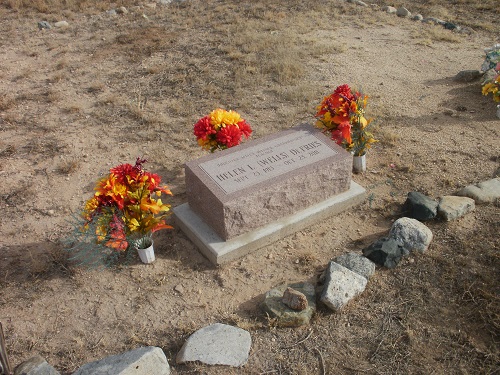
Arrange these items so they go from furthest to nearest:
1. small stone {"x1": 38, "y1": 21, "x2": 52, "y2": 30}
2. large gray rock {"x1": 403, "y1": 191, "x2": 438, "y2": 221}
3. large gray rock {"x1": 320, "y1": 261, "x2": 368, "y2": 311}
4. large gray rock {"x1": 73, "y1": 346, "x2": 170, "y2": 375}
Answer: small stone {"x1": 38, "y1": 21, "x2": 52, "y2": 30} < large gray rock {"x1": 403, "y1": 191, "x2": 438, "y2": 221} < large gray rock {"x1": 320, "y1": 261, "x2": 368, "y2": 311} < large gray rock {"x1": 73, "y1": 346, "x2": 170, "y2": 375}

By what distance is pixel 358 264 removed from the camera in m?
4.35

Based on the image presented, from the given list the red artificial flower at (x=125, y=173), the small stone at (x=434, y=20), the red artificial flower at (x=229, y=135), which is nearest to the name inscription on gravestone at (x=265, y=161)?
the red artificial flower at (x=229, y=135)

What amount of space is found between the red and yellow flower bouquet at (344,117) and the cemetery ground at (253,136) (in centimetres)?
55

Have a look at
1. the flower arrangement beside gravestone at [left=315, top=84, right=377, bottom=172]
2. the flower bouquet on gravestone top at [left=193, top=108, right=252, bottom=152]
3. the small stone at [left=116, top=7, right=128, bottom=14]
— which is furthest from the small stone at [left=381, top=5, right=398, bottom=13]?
the flower bouquet on gravestone top at [left=193, top=108, right=252, bottom=152]

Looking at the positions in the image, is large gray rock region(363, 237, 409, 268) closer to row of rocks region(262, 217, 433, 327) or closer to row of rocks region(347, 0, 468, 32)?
row of rocks region(262, 217, 433, 327)

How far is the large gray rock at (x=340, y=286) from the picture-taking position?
404 centimetres

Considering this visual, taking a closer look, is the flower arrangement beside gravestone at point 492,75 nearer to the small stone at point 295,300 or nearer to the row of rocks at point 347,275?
the row of rocks at point 347,275

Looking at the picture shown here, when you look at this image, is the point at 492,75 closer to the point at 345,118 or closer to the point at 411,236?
the point at 345,118

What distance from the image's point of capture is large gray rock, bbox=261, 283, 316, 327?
156 inches

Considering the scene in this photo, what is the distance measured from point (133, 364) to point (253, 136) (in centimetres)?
372

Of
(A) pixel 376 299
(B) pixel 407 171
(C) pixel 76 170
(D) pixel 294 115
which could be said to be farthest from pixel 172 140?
(A) pixel 376 299

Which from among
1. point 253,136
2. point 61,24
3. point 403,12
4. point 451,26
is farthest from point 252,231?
point 403,12

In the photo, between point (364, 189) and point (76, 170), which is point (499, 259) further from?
point (76, 170)

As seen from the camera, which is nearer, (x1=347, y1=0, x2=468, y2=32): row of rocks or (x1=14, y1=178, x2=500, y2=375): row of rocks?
(x1=14, y1=178, x2=500, y2=375): row of rocks
